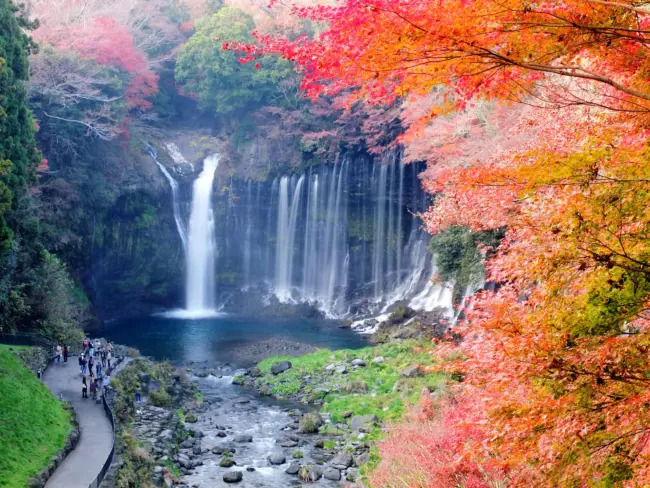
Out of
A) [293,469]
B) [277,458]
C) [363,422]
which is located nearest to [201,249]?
[363,422]

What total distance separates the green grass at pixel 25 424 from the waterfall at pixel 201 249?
68.0 feet

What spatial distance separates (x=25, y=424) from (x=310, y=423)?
7.76 m

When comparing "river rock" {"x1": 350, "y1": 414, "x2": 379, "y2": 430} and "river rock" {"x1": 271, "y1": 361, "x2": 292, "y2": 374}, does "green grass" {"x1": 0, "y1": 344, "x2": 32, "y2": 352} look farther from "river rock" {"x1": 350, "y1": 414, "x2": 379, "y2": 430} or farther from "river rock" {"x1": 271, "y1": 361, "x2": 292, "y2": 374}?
"river rock" {"x1": 350, "y1": 414, "x2": 379, "y2": 430}

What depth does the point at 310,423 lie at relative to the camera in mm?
16859

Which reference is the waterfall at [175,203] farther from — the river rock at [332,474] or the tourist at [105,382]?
the river rock at [332,474]

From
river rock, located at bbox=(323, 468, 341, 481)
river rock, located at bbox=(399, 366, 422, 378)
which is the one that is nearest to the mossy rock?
river rock, located at bbox=(323, 468, 341, 481)

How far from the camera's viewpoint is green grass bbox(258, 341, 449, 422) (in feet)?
57.8

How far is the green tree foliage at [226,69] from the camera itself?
37.8 metres

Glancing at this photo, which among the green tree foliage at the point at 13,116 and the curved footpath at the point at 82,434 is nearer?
the curved footpath at the point at 82,434

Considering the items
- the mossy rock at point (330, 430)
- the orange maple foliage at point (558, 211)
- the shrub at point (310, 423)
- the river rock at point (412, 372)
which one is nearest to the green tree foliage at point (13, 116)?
the shrub at point (310, 423)

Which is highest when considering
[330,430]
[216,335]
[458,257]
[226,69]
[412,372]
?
[226,69]

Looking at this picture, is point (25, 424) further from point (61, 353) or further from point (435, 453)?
point (435, 453)

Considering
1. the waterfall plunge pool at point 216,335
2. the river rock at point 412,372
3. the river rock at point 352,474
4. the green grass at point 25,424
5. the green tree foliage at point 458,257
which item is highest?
the green tree foliage at point 458,257

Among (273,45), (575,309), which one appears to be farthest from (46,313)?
(575,309)
